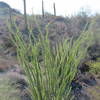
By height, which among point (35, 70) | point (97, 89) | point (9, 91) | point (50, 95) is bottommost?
point (97, 89)

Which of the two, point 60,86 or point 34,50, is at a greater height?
point 34,50

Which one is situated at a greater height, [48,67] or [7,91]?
[48,67]

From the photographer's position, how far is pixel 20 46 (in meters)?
2.48

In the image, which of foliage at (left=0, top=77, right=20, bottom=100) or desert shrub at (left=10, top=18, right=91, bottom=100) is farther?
foliage at (left=0, top=77, right=20, bottom=100)

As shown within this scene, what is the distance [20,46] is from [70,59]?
0.60 m

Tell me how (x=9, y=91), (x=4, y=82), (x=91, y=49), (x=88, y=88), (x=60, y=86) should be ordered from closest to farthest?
(x=60, y=86) < (x=9, y=91) < (x=4, y=82) < (x=88, y=88) < (x=91, y=49)

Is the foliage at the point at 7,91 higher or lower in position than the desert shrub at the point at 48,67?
lower

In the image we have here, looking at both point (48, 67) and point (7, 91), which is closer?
point (48, 67)

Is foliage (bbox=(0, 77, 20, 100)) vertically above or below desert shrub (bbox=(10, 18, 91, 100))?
below

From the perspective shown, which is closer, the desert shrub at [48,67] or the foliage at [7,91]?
the desert shrub at [48,67]

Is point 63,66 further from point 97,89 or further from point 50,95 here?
point 97,89

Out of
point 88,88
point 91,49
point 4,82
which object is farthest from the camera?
point 91,49

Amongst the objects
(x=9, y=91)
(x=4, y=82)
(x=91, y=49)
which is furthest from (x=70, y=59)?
(x=91, y=49)

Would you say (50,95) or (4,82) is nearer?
(50,95)
